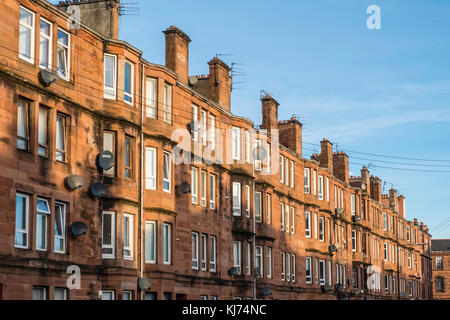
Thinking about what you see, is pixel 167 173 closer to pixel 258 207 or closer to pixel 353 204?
pixel 258 207

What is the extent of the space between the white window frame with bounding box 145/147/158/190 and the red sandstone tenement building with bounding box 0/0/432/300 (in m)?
0.06

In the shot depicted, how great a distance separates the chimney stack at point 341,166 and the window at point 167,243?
3780 centimetres

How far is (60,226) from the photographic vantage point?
2817 centimetres

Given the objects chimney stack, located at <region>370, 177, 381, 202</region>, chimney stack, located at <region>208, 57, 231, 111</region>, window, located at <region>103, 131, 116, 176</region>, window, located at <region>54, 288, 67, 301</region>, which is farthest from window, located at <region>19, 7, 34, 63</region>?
chimney stack, located at <region>370, 177, 381, 202</region>

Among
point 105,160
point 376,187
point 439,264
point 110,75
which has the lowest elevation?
point 439,264

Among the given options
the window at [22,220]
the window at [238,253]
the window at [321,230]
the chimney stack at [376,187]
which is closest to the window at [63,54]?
the window at [22,220]

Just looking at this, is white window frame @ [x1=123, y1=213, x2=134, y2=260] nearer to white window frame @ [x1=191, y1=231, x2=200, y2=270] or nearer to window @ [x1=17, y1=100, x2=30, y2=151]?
white window frame @ [x1=191, y1=231, x2=200, y2=270]

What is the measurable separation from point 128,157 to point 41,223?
6.62 meters

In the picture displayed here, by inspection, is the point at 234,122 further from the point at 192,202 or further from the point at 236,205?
the point at 192,202

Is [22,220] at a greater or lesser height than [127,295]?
greater

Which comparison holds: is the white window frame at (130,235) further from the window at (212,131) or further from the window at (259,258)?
the window at (259,258)

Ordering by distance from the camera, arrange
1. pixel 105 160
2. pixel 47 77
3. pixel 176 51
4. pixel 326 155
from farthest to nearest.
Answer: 1. pixel 326 155
2. pixel 176 51
3. pixel 105 160
4. pixel 47 77

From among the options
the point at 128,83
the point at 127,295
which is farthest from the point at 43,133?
the point at 127,295
